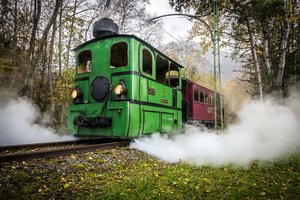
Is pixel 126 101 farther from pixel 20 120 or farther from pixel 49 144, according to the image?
pixel 20 120

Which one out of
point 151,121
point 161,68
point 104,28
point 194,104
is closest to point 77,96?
point 151,121

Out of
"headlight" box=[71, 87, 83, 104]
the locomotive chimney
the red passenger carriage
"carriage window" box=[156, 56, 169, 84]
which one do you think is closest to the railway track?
"headlight" box=[71, 87, 83, 104]

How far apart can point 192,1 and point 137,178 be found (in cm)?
1246

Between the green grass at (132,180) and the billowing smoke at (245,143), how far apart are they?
879mm

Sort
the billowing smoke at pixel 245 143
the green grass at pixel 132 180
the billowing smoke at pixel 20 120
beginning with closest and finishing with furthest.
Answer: the green grass at pixel 132 180 < the billowing smoke at pixel 245 143 < the billowing smoke at pixel 20 120

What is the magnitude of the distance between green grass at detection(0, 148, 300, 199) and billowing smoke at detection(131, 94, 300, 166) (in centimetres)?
88

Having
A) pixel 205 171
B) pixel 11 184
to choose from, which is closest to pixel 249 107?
pixel 205 171

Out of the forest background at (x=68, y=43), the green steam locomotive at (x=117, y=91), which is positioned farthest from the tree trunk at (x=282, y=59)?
the green steam locomotive at (x=117, y=91)

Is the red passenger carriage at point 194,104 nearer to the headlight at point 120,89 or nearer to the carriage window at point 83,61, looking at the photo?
the carriage window at point 83,61

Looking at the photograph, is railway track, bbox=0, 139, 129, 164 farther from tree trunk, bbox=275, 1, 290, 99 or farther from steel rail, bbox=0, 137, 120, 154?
tree trunk, bbox=275, 1, 290, 99

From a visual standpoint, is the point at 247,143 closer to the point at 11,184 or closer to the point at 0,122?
the point at 11,184

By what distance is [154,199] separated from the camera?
2.99 meters

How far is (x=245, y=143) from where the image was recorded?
7.36 metres

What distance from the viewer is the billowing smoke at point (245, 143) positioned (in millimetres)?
5977
